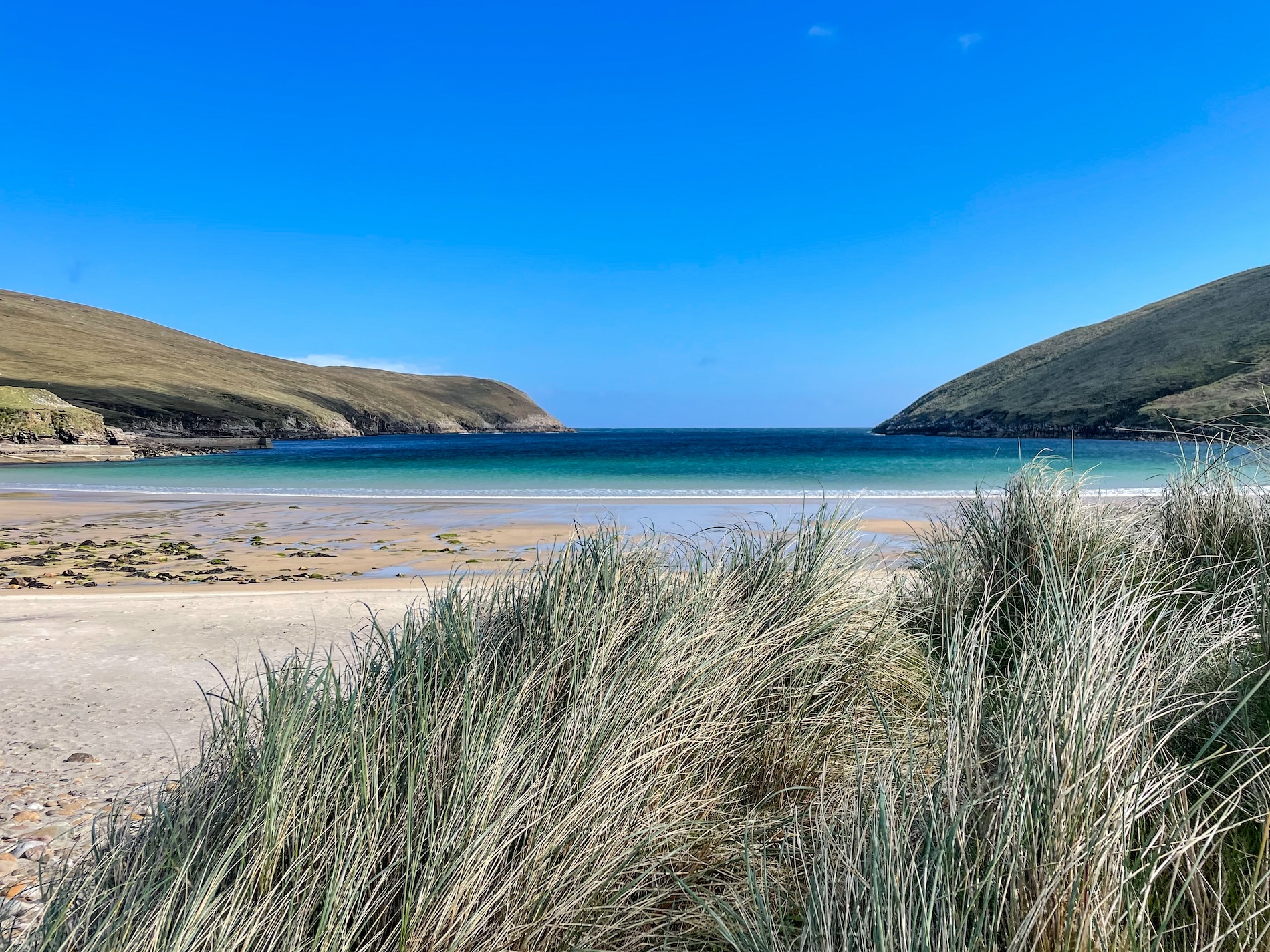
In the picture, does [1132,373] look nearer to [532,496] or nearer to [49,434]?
[532,496]

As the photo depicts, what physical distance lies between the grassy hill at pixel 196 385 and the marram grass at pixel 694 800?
76246mm

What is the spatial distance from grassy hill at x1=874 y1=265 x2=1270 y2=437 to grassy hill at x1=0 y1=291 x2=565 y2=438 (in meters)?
85.4

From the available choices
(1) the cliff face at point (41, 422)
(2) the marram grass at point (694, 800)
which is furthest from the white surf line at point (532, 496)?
(1) the cliff face at point (41, 422)

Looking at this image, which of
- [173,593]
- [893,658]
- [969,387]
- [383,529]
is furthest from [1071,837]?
[969,387]

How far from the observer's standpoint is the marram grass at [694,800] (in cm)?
141

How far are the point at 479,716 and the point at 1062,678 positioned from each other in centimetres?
168

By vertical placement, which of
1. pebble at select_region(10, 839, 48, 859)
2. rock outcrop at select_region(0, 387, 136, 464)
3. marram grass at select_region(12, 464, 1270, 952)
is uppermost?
rock outcrop at select_region(0, 387, 136, 464)

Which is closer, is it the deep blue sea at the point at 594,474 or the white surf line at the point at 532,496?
the white surf line at the point at 532,496

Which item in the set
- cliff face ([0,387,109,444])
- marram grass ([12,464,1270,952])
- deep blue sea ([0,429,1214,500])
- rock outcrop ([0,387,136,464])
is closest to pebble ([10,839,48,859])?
marram grass ([12,464,1270,952])

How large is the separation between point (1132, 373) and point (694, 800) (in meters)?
84.7

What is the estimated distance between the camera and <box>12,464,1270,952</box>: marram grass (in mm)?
1408

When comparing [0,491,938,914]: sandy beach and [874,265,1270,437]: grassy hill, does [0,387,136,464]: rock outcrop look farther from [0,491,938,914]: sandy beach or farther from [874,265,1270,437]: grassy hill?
[874,265,1270,437]: grassy hill

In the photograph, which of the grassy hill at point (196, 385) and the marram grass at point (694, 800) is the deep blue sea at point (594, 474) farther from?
the grassy hill at point (196, 385)

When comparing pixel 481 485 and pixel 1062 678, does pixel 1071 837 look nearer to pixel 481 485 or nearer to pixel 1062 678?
pixel 1062 678
